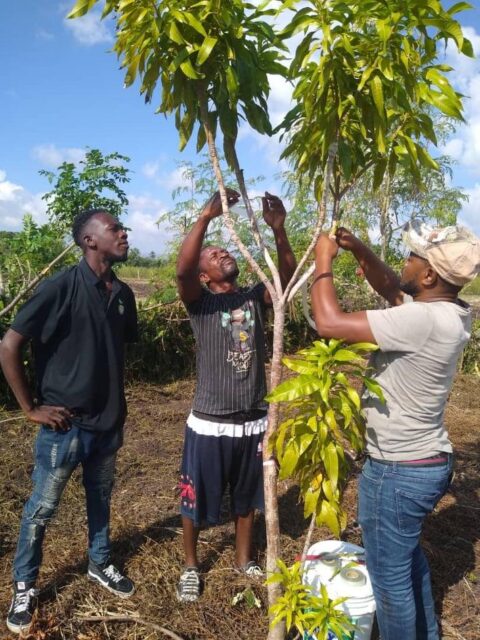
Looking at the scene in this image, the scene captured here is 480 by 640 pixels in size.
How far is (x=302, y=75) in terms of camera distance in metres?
2.22

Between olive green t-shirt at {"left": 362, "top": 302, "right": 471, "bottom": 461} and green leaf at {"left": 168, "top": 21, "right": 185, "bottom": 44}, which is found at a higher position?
green leaf at {"left": 168, "top": 21, "right": 185, "bottom": 44}

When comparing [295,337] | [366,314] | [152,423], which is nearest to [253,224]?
[366,314]

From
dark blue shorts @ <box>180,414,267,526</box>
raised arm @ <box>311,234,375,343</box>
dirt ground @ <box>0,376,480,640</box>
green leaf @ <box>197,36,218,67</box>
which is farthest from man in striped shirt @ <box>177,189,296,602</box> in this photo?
green leaf @ <box>197,36,218,67</box>

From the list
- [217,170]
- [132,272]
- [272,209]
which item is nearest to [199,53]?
[217,170]

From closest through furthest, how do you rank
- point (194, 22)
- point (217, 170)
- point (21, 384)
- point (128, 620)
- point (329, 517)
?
point (194, 22)
point (329, 517)
point (217, 170)
point (21, 384)
point (128, 620)

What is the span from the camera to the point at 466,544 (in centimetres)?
383

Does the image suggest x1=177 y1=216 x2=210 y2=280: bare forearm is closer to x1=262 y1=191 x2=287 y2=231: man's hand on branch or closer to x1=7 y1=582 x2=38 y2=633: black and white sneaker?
x1=262 y1=191 x2=287 y2=231: man's hand on branch

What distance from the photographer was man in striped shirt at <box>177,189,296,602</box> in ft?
9.71

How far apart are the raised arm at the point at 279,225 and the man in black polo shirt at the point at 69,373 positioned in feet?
2.68

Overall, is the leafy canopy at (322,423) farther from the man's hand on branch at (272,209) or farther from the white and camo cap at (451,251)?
the man's hand on branch at (272,209)

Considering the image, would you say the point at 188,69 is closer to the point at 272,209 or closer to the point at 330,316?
the point at 272,209

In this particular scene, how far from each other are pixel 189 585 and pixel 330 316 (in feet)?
6.29

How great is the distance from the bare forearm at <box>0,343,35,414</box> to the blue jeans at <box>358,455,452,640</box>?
167 centimetres

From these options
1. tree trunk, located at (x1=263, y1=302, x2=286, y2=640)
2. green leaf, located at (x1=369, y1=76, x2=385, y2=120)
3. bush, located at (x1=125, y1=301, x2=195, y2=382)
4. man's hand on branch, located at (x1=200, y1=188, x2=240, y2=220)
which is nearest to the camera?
green leaf, located at (x1=369, y1=76, x2=385, y2=120)
